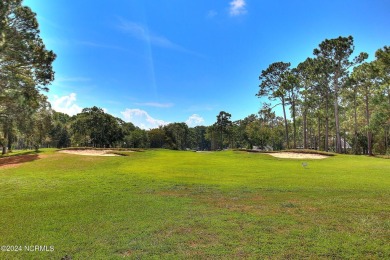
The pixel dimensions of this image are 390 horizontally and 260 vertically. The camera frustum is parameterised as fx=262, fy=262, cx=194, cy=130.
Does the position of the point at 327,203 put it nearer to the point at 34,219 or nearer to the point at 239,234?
the point at 239,234

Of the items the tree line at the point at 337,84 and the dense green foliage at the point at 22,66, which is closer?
the dense green foliage at the point at 22,66

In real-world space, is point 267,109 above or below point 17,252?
above

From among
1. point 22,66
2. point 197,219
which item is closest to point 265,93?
point 22,66

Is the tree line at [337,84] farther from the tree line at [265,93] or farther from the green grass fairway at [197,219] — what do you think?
the green grass fairway at [197,219]

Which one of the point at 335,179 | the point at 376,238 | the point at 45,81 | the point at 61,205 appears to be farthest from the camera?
the point at 45,81

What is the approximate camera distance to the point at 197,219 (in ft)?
27.2

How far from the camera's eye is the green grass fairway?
6.10m

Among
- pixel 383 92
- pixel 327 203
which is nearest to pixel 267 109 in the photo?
pixel 383 92

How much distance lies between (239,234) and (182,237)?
153 centimetres

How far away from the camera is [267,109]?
5912 centimetres

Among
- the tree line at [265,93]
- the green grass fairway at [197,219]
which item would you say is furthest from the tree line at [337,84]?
the green grass fairway at [197,219]

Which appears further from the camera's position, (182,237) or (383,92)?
(383,92)

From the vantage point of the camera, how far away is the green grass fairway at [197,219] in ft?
20.0

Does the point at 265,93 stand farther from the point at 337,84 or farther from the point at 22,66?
the point at 22,66
